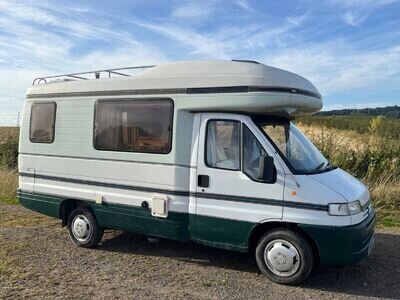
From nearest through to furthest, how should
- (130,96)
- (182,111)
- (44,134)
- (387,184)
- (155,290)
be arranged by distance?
(155,290), (182,111), (130,96), (44,134), (387,184)

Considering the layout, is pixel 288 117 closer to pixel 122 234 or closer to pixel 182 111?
pixel 182 111

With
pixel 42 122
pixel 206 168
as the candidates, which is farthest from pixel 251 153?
pixel 42 122

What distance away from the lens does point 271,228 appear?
18.3ft

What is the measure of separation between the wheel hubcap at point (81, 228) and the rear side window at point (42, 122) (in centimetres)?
137

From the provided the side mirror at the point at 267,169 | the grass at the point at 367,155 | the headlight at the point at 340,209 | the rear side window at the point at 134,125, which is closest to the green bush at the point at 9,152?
the grass at the point at 367,155

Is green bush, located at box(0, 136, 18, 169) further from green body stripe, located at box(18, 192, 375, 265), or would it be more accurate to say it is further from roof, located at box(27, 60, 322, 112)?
roof, located at box(27, 60, 322, 112)

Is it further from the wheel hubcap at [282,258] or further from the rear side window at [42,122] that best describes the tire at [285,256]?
the rear side window at [42,122]

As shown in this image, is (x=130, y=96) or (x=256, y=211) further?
(x=130, y=96)

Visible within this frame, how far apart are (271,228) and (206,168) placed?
1.14m

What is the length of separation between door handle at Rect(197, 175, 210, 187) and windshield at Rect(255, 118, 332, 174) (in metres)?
0.98

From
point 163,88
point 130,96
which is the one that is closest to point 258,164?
point 163,88

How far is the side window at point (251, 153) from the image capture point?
18.2 ft

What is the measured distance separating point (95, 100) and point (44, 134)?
125 cm

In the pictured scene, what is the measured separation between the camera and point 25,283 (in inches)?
213
